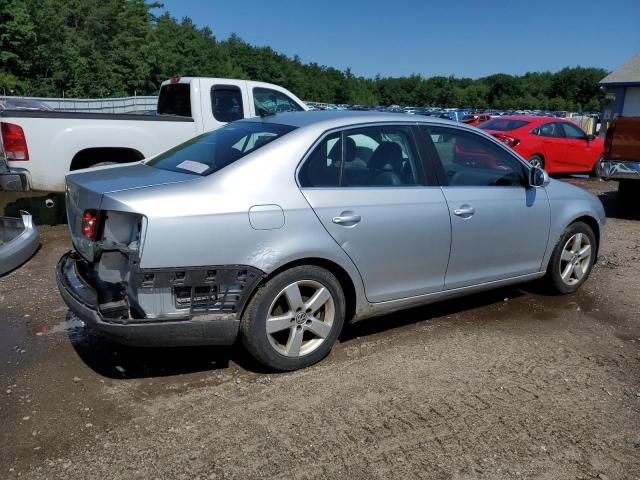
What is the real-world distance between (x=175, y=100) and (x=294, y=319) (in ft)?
20.0

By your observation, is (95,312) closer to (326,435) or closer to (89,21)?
(326,435)

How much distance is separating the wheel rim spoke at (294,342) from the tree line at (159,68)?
39.8 metres

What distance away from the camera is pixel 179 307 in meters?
3.26

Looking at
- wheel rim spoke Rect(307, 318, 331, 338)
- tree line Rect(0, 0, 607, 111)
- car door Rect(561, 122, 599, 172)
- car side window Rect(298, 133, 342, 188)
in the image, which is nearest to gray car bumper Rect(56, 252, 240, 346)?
wheel rim spoke Rect(307, 318, 331, 338)

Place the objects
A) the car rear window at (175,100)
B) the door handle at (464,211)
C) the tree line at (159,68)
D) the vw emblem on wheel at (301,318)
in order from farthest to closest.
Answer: the tree line at (159,68) < the car rear window at (175,100) < the door handle at (464,211) < the vw emblem on wheel at (301,318)

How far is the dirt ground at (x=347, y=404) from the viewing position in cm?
284

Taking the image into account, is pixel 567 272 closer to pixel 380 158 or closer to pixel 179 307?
pixel 380 158

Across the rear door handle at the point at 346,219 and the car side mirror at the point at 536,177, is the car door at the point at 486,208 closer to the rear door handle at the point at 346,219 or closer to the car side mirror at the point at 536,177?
the car side mirror at the point at 536,177

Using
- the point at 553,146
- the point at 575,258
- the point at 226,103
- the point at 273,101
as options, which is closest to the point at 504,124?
the point at 553,146

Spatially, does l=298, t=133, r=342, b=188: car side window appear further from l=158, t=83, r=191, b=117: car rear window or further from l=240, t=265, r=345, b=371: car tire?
l=158, t=83, r=191, b=117: car rear window

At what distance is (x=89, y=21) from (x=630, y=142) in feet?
193

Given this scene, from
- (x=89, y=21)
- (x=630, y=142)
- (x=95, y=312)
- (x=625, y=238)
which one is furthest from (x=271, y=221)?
(x=89, y=21)

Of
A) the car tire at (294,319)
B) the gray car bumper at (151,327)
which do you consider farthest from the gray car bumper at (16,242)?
the car tire at (294,319)

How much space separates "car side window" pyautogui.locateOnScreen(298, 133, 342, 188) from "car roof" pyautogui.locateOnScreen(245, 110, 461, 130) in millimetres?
124
